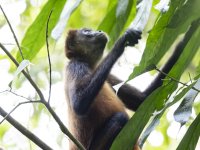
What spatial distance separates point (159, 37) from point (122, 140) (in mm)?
582

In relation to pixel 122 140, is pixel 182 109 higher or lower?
higher

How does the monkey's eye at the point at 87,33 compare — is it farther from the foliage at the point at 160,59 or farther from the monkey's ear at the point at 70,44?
the foliage at the point at 160,59

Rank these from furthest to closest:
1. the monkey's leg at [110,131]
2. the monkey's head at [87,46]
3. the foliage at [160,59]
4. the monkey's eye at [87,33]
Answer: the monkey's eye at [87,33] < the monkey's head at [87,46] < the monkey's leg at [110,131] < the foliage at [160,59]

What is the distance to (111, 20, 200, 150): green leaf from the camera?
278cm

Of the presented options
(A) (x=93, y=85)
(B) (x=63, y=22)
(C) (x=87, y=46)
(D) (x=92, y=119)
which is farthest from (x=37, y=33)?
(C) (x=87, y=46)

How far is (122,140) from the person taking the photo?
2822mm

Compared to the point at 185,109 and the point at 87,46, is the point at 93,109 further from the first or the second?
the point at 185,109

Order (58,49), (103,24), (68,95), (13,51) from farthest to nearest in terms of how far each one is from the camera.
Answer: (58,49)
(68,95)
(13,51)
(103,24)

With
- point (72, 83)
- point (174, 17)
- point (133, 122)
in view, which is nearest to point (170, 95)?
point (133, 122)

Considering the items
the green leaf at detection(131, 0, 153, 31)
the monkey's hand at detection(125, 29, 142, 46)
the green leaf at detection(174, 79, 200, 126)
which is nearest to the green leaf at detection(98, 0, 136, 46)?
the monkey's hand at detection(125, 29, 142, 46)

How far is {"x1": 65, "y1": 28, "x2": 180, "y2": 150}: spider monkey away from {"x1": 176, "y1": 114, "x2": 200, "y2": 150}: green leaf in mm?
1634

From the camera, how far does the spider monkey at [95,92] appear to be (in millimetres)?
4801

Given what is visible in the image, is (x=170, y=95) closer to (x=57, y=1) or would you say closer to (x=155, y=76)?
(x=57, y=1)

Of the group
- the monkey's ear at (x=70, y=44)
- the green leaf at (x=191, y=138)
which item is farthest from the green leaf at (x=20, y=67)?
the monkey's ear at (x=70, y=44)
